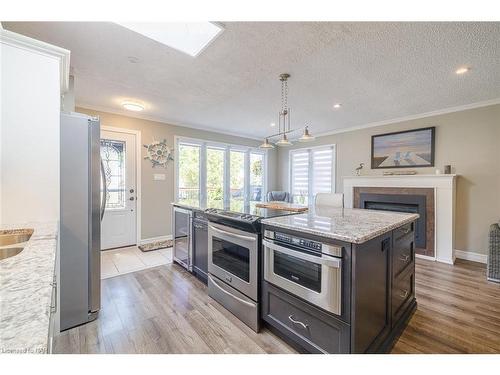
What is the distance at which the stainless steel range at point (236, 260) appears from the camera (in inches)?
71.4

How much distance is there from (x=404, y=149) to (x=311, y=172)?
7.07 ft

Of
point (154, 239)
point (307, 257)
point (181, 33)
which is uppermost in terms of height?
point (181, 33)

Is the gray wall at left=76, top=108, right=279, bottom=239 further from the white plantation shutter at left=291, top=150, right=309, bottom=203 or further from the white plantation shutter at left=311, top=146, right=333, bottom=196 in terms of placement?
the white plantation shutter at left=311, top=146, right=333, bottom=196

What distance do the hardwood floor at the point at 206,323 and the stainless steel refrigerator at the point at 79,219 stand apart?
0.66 feet

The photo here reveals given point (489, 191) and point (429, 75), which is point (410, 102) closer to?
point (429, 75)

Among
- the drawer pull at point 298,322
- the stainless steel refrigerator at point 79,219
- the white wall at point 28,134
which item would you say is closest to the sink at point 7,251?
the white wall at point 28,134

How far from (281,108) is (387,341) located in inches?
130

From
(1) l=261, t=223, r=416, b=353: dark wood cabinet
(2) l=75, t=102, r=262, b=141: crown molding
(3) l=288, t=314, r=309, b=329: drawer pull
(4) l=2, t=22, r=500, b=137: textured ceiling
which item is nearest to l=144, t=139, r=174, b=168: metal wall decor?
(2) l=75, t=102, r=262, b=141: crown molding

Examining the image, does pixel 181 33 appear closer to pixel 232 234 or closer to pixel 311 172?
pixel 232 234

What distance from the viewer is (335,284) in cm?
132

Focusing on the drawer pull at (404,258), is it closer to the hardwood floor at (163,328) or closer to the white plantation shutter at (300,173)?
the hardwood floor at (163,328)

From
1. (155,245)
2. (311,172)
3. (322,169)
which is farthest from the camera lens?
(311,172)

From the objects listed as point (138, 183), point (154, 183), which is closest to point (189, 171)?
point (154, 183)

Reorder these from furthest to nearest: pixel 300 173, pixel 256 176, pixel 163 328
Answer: pixel 256 176 → pixel 300 173 → pixel 163 328
